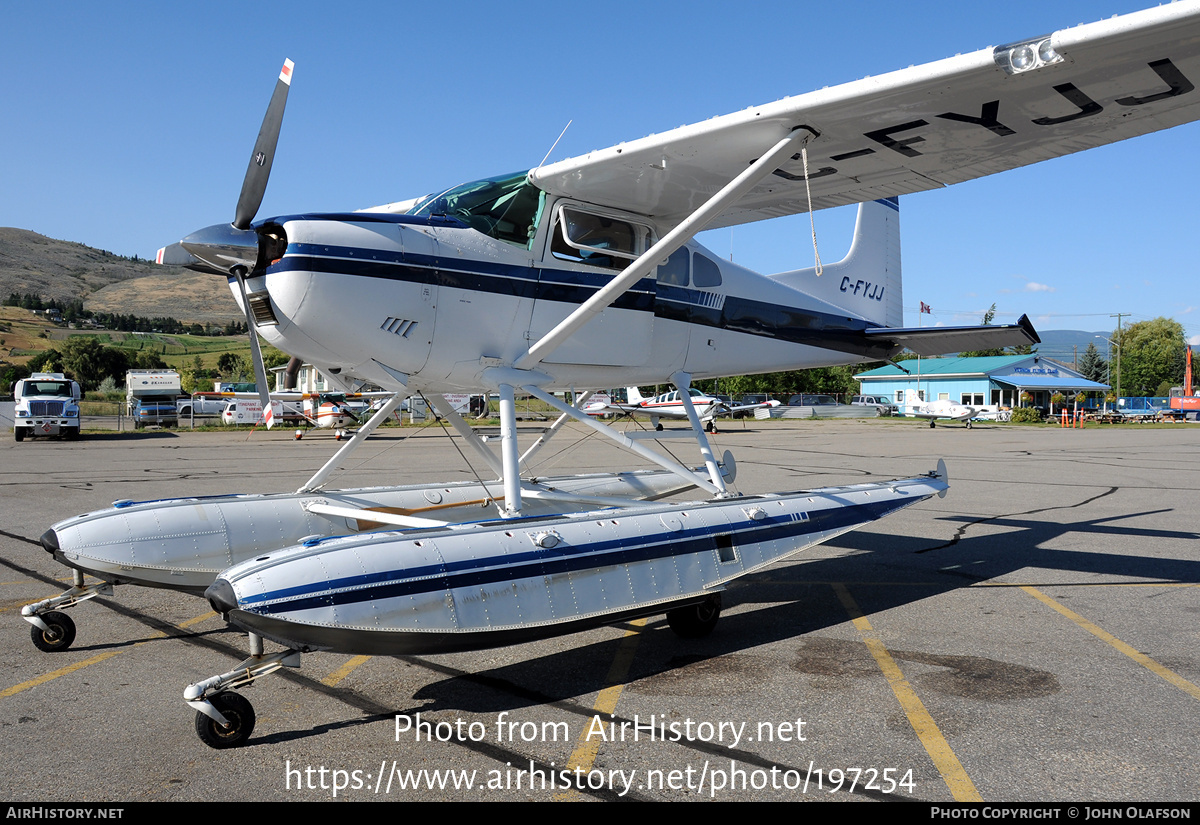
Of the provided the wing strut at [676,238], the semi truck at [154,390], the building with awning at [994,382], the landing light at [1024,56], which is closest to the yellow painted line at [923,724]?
the wing strut at [676,238]

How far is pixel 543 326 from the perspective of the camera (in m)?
6.57

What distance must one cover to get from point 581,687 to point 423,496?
3.29 meters

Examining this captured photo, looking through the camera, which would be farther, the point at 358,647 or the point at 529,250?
the point at 529,250

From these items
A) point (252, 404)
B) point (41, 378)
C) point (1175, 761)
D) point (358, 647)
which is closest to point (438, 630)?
point (358, 647)

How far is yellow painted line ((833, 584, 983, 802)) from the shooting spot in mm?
3479

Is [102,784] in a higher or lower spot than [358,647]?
lower

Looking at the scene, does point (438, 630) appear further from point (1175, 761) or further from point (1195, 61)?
point (1195, 61)

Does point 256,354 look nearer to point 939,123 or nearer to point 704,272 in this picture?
point 704,272

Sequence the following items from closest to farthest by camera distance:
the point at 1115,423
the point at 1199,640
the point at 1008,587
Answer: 1. the point at 1199,640
2. the point at 1008,587
3. the point at 1115,423

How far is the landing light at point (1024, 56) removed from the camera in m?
4.98

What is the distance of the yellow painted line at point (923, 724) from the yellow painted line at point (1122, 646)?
1.57m

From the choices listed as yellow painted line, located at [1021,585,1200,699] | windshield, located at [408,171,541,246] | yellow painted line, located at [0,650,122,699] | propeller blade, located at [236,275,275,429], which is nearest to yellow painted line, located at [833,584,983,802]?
yellow painted line, located at [1021,585,1200,699]

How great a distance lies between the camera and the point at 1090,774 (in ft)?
11.7

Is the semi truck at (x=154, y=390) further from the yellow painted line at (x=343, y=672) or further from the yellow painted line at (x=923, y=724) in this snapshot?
the yellow painted line at (x=923, y=724)
